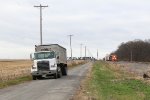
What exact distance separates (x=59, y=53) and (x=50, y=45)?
130 cm

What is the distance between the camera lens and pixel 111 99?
68.0 ft

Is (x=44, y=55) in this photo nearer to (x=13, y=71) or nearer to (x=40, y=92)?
(x=13, y=71)

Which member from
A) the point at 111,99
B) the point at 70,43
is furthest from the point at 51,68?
the point at 70,43

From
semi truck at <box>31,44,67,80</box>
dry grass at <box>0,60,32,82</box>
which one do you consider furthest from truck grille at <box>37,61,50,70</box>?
dry grass at <box>0,60,32,82</box>

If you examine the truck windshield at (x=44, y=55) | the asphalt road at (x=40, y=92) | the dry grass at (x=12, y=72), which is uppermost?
the truck windshield at (x=44, y=55)

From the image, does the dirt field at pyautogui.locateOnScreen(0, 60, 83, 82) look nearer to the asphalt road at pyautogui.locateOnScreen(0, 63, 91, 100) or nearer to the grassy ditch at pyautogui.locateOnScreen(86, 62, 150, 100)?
the asphalt road at pyautogui.locateOnScreen(0, 63, 91, 100)

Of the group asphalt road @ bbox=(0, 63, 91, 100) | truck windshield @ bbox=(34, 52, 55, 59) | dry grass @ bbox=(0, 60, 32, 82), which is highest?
truck windshield @ bbox=(34, 52, 55, 59)

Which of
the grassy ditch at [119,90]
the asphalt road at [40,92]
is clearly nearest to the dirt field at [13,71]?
the asphalt road at [40,92]

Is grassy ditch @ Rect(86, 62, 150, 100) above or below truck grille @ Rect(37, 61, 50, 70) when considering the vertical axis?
below

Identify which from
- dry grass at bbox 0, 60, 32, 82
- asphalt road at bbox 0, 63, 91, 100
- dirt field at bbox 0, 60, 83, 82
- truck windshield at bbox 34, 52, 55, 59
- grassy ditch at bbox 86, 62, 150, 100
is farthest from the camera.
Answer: dirt field at bbox 0, 60, 83, 82

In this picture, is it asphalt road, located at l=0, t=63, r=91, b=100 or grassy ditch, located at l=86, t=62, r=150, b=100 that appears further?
asphalt road, located at l=0, t=63, r=91, b=100

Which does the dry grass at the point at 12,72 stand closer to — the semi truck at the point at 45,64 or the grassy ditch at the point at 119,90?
the semi truck at the point at 45,64

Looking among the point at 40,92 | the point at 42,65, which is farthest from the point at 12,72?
the point at 40,92

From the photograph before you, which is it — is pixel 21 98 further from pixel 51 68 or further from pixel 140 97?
pixel 51 68
